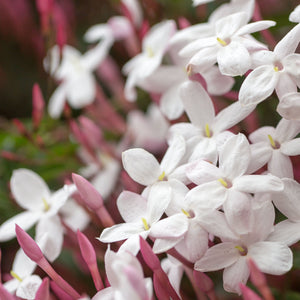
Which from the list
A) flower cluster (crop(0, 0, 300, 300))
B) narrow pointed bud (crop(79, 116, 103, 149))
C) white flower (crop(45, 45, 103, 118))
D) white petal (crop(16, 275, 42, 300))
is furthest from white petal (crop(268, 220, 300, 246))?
white flower (crop(45, 45, 103, 118))

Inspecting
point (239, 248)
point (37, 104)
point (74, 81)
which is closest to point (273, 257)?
point (239, 248)

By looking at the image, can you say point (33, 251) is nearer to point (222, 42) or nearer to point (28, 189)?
point (28, 189)

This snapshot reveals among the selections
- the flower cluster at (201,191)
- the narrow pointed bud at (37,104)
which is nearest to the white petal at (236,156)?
the flower cluster at (201,191)

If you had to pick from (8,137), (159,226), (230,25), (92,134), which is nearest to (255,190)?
(159,226)

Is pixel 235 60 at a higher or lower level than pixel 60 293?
higher

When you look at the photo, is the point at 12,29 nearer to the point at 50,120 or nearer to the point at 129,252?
the point at 50,120

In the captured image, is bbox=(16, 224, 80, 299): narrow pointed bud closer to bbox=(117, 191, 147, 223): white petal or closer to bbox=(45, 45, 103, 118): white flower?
bbox=(117, 191, 147, 223): white petal
